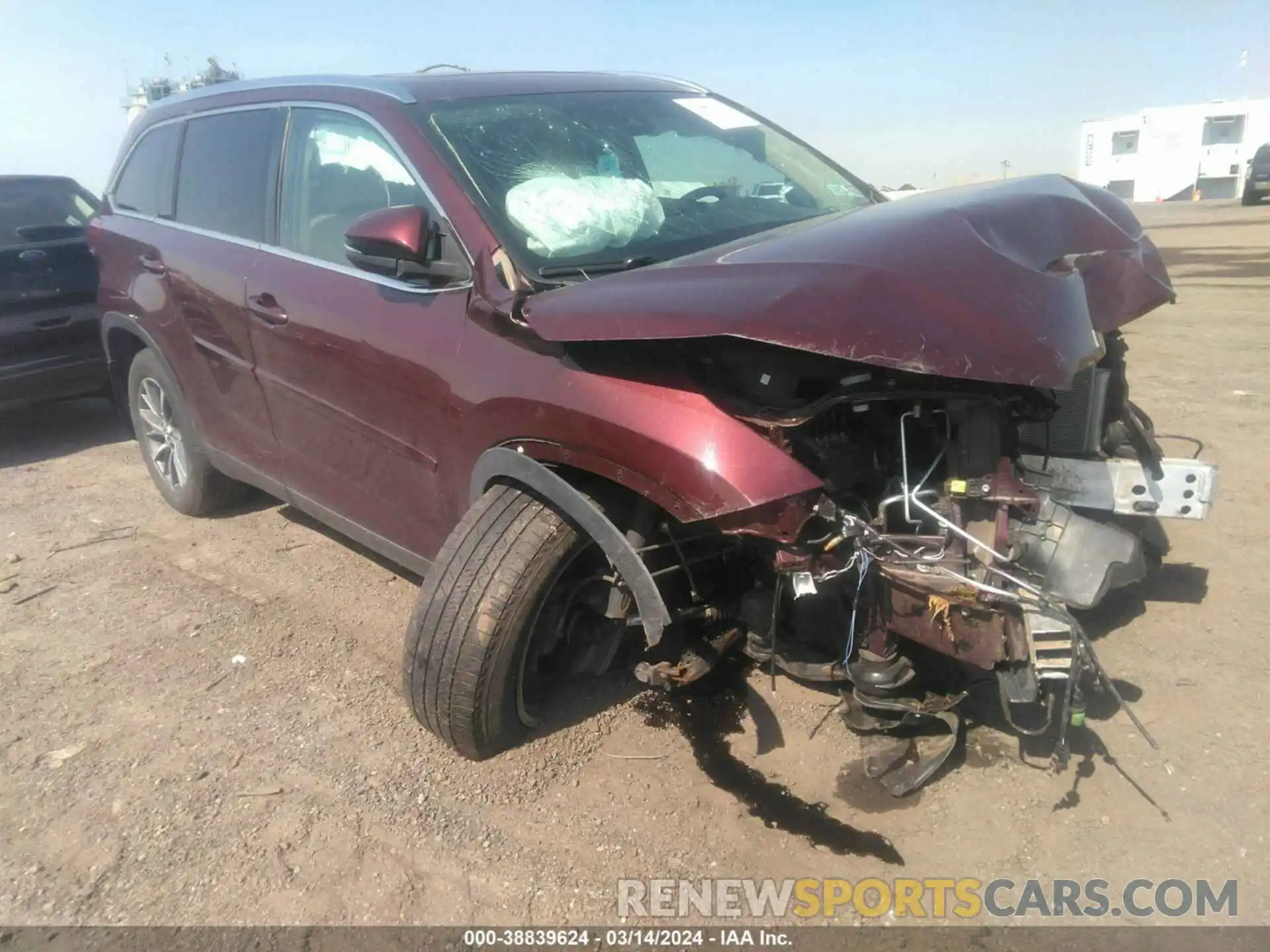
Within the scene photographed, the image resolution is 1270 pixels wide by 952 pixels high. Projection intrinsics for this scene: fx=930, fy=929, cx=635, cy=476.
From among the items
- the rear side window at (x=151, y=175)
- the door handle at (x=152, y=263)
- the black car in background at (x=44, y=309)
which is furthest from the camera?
the black car in background at (x=44, y=309)

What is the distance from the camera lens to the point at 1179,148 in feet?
103

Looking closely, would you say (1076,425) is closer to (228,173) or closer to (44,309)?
(228,173)

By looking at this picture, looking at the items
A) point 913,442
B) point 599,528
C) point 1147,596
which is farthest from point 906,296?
point 1147,596

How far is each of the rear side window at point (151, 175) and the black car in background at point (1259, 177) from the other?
2838cm

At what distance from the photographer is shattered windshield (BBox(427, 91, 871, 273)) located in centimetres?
281

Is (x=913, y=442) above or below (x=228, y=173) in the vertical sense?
below

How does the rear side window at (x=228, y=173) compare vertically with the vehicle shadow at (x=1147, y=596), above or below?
above

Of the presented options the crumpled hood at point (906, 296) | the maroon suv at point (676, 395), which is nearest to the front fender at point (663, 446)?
the maroon suv at point (676, 395)

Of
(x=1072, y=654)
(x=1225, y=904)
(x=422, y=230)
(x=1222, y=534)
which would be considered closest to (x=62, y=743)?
(x=422, y=230)

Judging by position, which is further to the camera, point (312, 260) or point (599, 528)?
point (312, 260)

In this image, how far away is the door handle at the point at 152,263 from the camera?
13.6 feet

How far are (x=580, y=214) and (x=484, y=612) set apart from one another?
4.09 feet

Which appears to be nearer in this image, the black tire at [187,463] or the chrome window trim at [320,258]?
the chrome window trim at [320,258]

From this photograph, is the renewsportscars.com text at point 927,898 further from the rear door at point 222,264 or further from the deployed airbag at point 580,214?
the rear door at point 222,264
